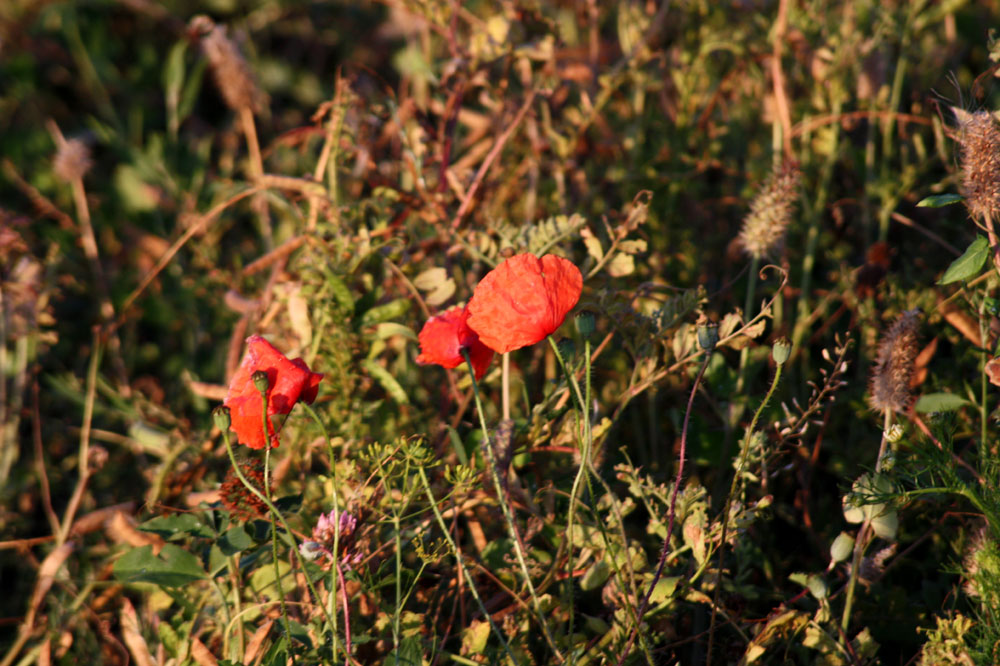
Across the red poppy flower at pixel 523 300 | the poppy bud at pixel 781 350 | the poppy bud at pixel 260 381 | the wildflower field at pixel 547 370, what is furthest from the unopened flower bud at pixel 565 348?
the poppy bud at pixel 260 381

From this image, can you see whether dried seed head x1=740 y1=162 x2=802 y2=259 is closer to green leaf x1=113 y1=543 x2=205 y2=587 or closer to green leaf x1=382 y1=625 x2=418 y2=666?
green leaf x1=382 y1=625 x2=418 y2=666

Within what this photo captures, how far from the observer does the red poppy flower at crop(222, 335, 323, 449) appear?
902mm

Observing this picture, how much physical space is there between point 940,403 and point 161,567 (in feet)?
3.37

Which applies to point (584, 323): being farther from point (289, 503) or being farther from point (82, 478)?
point (82, 478)

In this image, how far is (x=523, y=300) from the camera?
0.86m

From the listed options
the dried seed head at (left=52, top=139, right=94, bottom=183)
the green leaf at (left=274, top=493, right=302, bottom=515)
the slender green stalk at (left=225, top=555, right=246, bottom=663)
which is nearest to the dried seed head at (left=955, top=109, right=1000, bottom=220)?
the green leaf at (left=274, top=493, right=302, bottom=515)

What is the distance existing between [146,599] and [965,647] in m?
1.13

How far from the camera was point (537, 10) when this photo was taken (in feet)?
4.91

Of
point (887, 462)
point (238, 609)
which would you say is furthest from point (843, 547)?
point (238, 609)

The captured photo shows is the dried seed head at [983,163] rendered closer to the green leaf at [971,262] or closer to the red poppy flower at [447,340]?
the green leaf at [971,262]

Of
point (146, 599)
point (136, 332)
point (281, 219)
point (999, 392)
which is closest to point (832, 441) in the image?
point (999, 392)

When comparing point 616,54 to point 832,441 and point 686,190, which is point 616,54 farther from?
point 832,441

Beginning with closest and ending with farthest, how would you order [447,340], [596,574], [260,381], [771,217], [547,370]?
[260,381] → [447,340] → [596,574] → [771,217] → [547,370]

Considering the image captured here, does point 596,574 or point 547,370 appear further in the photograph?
point 547,370
